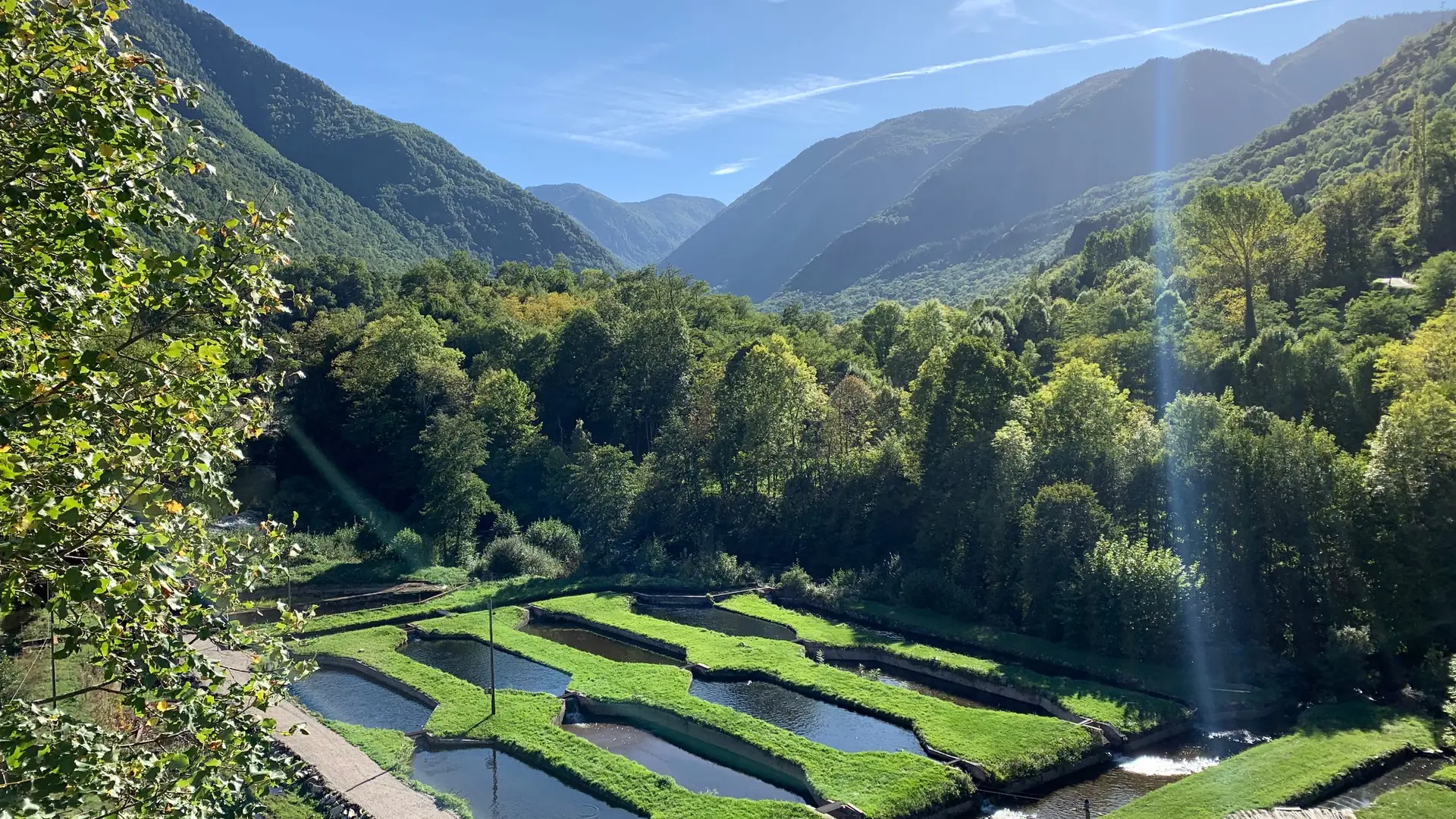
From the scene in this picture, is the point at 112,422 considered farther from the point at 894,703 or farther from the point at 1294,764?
the point at 1294,764

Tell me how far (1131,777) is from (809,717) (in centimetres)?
1174

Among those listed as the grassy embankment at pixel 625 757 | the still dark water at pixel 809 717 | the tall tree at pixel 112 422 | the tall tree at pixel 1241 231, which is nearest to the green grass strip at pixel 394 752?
the grassy embankment at pixel 625 757

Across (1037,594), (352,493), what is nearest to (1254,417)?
(1037,594)

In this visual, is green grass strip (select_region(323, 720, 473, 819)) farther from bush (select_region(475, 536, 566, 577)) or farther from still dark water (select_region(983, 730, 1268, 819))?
bush (select_region(475, 536, 566, 577))

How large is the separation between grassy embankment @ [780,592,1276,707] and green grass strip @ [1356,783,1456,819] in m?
7.94

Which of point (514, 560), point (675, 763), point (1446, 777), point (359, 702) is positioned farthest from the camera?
point (514, 560)

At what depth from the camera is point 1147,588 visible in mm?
36688

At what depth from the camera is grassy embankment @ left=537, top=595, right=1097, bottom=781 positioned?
91.9 feet

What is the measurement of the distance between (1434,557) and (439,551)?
55581 mm

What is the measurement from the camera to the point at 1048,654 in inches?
1503

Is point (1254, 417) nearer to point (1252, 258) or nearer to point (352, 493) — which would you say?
point (1252, 258)

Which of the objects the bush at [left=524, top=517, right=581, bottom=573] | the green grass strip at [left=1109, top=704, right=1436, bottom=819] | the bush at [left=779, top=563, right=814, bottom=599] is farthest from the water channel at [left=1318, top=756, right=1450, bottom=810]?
the bush at [left=524, top=517, right=581, bottom=573]

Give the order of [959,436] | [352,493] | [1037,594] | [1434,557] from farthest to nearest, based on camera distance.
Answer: [352,493]
[959,436]
[1037,594]
[1434,557]

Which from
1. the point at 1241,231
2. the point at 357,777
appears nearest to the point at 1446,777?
the point at 357,777
